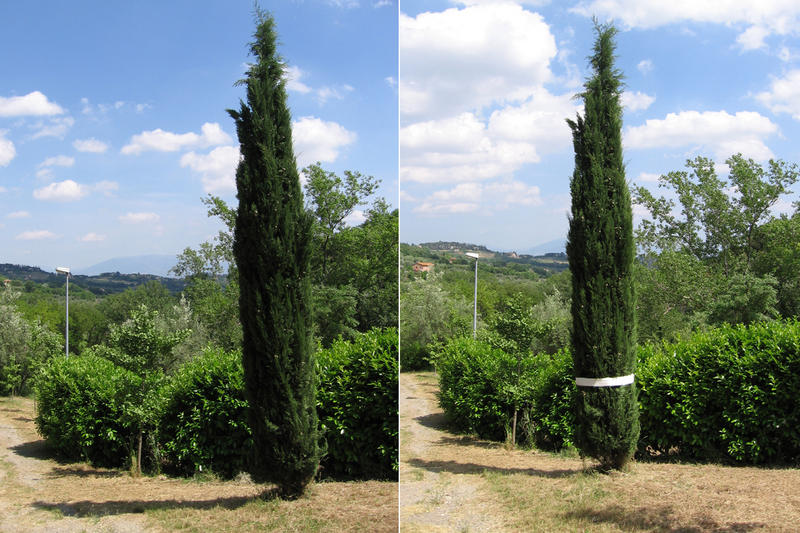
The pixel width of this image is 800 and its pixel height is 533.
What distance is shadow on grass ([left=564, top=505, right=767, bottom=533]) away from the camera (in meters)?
3.61

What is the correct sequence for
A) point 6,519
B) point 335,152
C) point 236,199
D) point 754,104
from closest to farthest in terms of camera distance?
point 6,519, point 236,199, point 335,152, point 754,104

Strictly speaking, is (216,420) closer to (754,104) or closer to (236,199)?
(236,199)

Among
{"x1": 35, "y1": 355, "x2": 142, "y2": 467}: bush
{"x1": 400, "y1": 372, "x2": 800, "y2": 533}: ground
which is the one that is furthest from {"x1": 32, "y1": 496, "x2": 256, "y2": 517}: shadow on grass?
{"x1": 35, "y1": 355, "x2": 142, "y2": 467}: bush

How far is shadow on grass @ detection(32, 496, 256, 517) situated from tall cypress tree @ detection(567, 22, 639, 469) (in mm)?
3188

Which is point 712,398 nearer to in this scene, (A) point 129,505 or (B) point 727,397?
(B) point 727,397

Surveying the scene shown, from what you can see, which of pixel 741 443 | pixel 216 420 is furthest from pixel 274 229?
pixel 741 443

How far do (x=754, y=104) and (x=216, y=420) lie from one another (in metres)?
11.4

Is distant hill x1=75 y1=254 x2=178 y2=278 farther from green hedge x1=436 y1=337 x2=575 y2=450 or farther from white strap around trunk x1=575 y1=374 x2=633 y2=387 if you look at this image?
white strap around trunk x1=575 y1=374 x2=633 y2=387

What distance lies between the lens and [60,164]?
477 centimetres

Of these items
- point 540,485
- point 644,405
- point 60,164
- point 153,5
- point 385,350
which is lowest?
point 540,485

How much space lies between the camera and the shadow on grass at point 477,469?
531cm

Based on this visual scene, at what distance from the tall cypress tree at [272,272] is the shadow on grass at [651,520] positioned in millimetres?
2373

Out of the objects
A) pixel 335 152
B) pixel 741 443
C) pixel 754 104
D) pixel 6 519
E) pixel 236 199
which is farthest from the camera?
pixel 754 104

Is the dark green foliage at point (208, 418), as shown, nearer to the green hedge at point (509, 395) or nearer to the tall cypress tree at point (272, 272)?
the tall cypress tree at point (272, 272)
